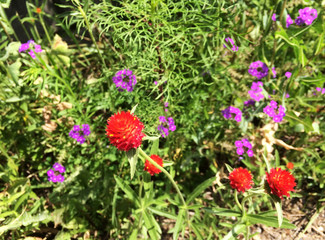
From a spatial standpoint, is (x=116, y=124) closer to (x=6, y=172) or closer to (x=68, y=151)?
(x=68, y=151)

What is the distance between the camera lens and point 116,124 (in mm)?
1113

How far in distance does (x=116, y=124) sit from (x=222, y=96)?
1309mm

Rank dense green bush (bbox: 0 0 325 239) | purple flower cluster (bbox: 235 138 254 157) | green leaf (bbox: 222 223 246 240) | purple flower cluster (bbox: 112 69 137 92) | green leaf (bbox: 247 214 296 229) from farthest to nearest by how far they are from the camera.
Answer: purple flower cluster (bbox: 235 138 254 157)
dense green bush (bbox: 0 0 325 239)
purple flower cluster (bbox: 112 69 137 92)
green leaf (bbox: 222 223 246 240)
green leaf (bbox: 247 214 296 229)

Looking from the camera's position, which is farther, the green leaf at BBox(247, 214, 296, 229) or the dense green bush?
the dense green bush

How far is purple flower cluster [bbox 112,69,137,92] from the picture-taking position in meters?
1.70

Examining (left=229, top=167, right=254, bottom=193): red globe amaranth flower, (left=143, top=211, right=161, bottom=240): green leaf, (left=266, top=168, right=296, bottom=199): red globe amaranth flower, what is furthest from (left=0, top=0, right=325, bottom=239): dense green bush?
(left=266, top=168, right=296, bottom=199): red globe amaranth flower

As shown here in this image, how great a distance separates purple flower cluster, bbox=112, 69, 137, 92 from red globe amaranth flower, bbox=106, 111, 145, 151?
592mm

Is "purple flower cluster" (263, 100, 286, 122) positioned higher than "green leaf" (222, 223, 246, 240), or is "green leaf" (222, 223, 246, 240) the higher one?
"purple flower cluster" (263, 100, 286, 122)

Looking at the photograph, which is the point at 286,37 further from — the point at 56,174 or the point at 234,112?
the point at 56,174

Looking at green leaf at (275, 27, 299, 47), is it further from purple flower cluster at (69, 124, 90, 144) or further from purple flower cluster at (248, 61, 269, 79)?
purple flower cluster at (69, 124, 90, 144)

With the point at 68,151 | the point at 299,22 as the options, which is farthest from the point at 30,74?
the point at 299,22

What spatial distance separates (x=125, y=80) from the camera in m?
1.74

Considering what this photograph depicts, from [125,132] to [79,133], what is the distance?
932 mm

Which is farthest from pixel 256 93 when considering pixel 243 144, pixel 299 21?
pixel 299 21
